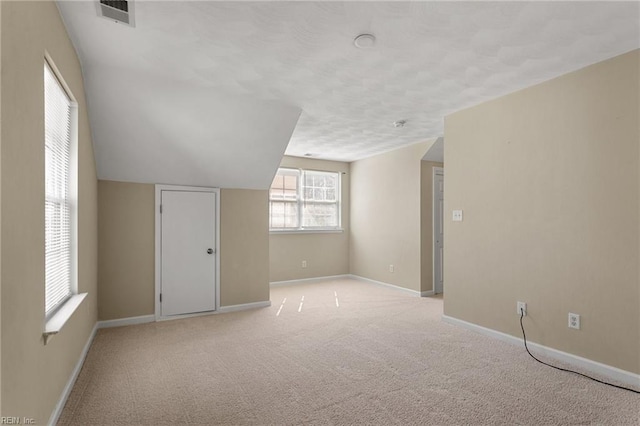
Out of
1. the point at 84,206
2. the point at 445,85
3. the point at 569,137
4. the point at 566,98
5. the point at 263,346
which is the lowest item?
the point at 263,346

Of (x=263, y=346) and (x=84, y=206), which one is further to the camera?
(x=263, y=346)

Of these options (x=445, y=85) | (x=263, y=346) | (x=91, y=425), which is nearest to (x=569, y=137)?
(x=445, y=85)

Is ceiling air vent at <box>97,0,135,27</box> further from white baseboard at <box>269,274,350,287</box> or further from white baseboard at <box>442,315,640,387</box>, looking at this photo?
white baseboard at <box>269,274,350,287</box>

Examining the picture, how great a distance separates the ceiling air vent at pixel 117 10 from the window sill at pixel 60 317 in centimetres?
188

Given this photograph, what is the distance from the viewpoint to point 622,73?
2.68 m

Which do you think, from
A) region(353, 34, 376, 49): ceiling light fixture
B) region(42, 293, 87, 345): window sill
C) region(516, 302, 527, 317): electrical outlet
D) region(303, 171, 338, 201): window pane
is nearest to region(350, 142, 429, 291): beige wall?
region(303, 171, 338, 201): window pane

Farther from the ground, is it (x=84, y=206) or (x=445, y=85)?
(x=445, y=85)

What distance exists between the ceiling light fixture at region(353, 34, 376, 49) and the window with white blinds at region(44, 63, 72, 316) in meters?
1.94

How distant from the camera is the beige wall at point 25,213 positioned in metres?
1.37

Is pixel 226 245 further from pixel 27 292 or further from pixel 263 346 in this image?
pixel 27 292

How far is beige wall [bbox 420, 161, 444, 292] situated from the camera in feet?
18.1

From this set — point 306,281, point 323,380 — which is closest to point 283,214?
point 306,281

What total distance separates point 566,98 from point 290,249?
4.64m
